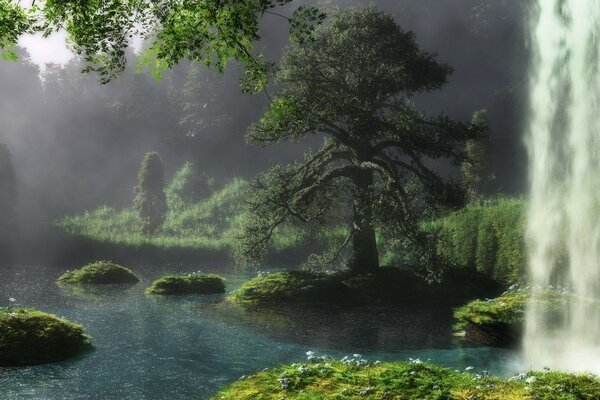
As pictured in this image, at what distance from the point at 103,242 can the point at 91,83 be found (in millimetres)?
63391

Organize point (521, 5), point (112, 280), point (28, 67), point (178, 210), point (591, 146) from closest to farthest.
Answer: point (591, 146)
point (112, 280)
point (178, 210)
point (521, 5)
point (28, 67)

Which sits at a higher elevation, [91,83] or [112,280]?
[91,83]

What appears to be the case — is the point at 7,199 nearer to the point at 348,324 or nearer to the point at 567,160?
the point at 348,324

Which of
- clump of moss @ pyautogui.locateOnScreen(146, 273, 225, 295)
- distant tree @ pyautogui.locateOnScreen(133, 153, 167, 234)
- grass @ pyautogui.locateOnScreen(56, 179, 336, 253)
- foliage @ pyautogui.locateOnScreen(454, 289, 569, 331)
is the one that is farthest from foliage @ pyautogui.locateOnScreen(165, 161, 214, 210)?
foliage @ pyautogui.locateOnScreen(454, 289, 569, 331)

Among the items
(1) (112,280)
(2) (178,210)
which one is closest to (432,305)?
(1) (112,280)

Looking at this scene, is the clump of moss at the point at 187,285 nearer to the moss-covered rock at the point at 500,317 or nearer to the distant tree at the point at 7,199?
the moss-covered rock at the point at 500,317

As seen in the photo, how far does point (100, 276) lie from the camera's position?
31750 mm

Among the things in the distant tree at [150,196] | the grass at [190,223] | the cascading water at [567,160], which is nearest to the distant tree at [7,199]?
the grass at [190,223]

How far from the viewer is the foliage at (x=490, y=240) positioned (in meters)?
27.4

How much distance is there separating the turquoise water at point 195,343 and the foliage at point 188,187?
4747 centimetres

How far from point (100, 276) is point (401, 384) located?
2596 centimetres

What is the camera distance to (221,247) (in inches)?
1875

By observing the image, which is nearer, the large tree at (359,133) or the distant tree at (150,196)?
the large tree at (359,133)

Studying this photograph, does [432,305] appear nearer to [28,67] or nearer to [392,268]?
[392,268]
